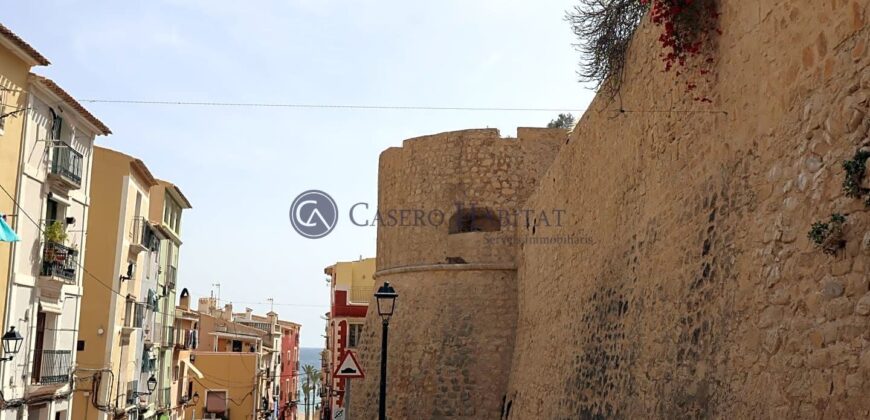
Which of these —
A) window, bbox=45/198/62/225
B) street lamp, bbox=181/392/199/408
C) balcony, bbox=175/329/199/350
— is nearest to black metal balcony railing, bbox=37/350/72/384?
window, bbox=45/198/62/225

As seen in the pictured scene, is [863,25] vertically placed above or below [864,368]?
above

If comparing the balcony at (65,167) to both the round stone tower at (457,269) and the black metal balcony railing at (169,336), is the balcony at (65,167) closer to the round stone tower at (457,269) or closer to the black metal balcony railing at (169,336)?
the round stone tower at (457,269)

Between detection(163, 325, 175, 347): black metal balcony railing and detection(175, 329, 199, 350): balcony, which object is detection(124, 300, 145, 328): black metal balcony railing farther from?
detection(175, 329, 199, 350): balcony

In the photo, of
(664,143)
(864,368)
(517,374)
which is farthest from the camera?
(517,374)

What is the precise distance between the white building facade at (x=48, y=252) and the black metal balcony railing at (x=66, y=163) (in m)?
0.02

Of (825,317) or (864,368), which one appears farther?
(825,317)

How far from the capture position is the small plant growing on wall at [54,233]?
14547mm

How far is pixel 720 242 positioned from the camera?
5.76 metres

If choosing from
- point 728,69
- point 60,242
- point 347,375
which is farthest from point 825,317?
point 60,242

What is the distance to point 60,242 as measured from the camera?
1502 centimetres

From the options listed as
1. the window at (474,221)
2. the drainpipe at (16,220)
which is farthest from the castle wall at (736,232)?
the drainpipe at (16,220)

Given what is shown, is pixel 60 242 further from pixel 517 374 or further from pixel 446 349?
pixel 517 374

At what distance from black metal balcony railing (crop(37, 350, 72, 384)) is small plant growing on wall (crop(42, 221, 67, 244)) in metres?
2.31

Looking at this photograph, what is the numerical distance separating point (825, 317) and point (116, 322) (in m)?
19.3
